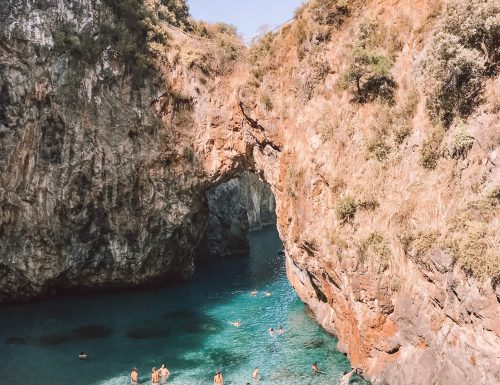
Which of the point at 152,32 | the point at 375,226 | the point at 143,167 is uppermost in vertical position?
the point at 152,32

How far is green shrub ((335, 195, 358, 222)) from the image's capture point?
66.4 feet

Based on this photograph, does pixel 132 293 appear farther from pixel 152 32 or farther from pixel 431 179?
pixel 431 179

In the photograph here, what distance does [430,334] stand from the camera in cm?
1638

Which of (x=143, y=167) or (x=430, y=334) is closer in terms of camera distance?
(x=430, y=334)

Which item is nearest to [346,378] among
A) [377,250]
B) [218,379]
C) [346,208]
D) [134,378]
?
[218,379]

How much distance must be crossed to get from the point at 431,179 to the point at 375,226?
300 centimetres

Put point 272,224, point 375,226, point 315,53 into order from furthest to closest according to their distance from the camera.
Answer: point 272,224 → point 315,53 → point 375,226

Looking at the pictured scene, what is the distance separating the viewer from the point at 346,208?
20281 mm

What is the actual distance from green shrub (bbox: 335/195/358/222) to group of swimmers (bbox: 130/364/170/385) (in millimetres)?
11492

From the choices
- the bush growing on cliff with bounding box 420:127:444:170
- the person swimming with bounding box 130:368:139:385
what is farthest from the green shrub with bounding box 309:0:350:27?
the person swimming with bounding box 130:368:139:385

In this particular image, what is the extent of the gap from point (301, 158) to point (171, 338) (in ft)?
44.1

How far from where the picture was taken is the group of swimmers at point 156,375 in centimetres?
2155

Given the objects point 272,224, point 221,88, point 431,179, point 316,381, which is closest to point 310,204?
point 431,179

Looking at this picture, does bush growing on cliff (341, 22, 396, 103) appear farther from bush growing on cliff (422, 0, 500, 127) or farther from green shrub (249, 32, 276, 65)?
green shrub (249, 32, 276, 65)
